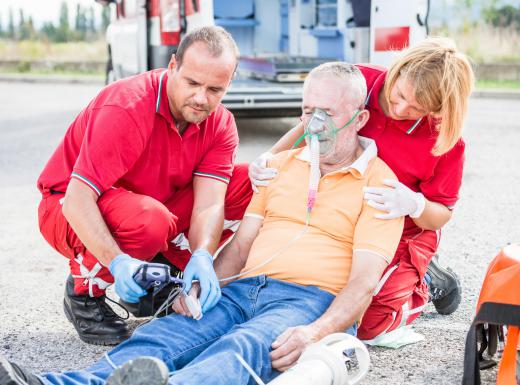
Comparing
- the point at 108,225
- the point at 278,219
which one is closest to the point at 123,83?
the point at 108,225

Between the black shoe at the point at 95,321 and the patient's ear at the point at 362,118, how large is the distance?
1.24 metres

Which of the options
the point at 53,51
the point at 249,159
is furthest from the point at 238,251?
the point at 53,51

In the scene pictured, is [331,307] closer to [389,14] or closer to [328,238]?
[328,238]

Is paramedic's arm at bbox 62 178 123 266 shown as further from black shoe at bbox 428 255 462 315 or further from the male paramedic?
black shoe at bbox 428 255 462 315

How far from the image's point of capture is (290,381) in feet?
6.68

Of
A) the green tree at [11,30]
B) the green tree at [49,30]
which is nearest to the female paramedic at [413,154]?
the green tree at [49,30]

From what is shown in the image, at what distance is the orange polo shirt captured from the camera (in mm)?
2541

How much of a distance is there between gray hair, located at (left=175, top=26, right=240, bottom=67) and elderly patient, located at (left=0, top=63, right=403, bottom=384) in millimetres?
356

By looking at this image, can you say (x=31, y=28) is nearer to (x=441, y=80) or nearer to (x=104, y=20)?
(x=104, y=20)

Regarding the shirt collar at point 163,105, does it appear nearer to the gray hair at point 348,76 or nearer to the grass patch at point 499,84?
the gray hair at point 348,76

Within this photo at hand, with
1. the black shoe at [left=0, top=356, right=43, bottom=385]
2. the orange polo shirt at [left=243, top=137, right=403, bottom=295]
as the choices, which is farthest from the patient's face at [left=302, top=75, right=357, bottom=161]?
the black shoe at [left=0, top=356, right=43, bottom=385]

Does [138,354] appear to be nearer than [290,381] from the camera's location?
No

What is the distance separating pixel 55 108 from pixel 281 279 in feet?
28.8

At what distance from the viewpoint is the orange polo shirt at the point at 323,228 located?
8.34 feet
